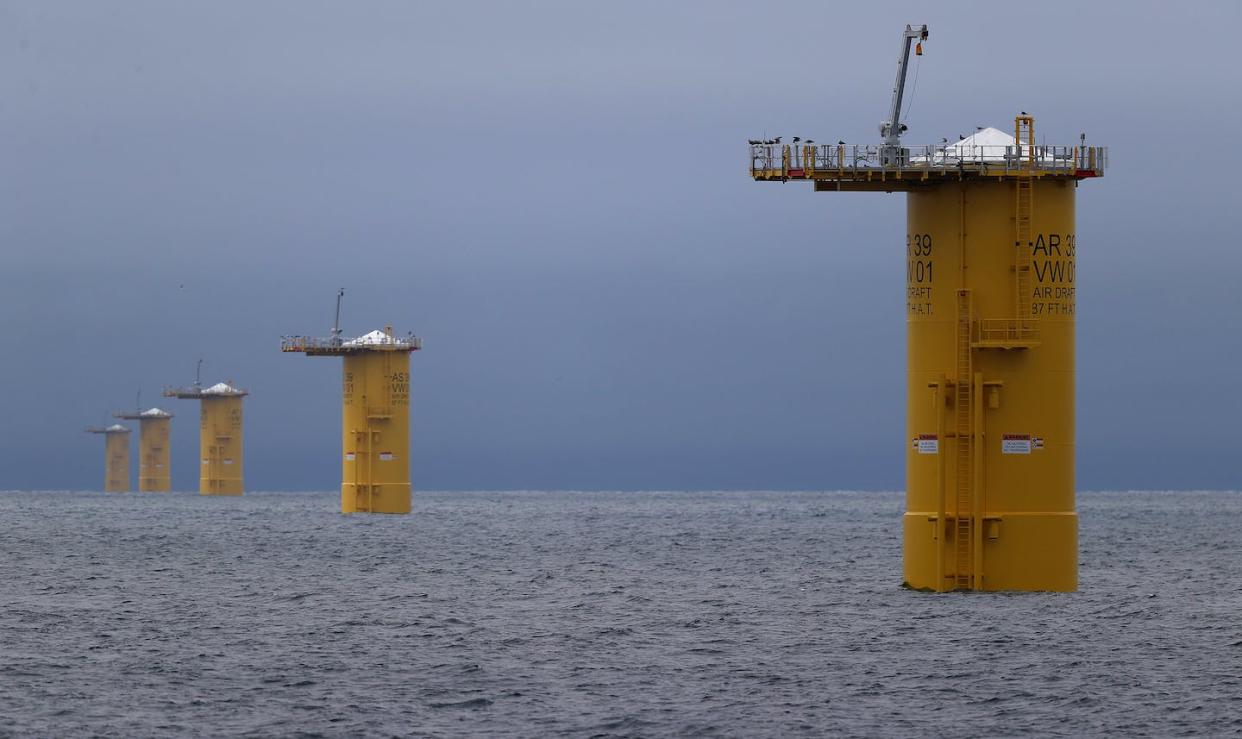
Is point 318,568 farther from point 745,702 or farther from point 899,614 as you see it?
point 745,702

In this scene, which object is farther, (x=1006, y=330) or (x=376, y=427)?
(x=376, y=427)

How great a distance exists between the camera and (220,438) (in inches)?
7116

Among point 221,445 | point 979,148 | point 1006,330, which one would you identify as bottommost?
point 221,445

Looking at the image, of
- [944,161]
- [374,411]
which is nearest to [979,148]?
[944,161]

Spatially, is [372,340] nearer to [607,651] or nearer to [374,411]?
[374,411]

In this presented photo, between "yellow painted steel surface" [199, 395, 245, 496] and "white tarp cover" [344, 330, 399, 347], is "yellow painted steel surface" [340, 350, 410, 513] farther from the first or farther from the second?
"yellow painted steel surface" [199, 395, 245, 496]

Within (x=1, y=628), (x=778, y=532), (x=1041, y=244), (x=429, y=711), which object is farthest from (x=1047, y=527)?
(x=778, y=532)

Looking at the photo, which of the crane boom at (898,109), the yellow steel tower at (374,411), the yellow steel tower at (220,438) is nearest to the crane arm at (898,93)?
the crane boom at (898,109)

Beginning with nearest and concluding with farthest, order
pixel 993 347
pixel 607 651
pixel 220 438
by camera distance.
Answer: pixel 607 651
pixel 993 347
pixel 220 438

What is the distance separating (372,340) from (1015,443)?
72.1 metres

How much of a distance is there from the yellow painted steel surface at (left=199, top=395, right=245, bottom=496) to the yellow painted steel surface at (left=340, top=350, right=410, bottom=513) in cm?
7014

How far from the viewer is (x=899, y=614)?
137 feet

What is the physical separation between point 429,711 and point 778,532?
248ft

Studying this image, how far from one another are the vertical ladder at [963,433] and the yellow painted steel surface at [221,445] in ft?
473
